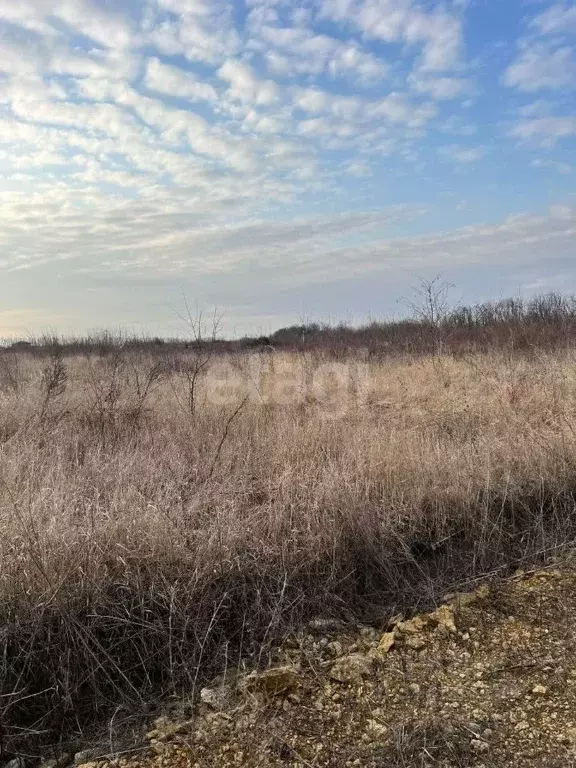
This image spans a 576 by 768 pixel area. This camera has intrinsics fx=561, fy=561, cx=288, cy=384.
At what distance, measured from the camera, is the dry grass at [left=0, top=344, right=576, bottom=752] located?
99.8 inches

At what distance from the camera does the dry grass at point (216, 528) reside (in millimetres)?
2535

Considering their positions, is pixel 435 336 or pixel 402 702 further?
pixel 435 336

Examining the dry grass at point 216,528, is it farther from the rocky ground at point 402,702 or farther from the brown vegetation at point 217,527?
the rocky ground at point 402,702

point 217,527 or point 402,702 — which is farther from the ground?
point 217,527

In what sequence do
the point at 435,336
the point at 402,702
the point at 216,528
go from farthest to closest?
the point at 435,336 → the point at 216,528 → the point at 402,702

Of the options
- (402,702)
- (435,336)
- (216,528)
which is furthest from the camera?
(435,336)

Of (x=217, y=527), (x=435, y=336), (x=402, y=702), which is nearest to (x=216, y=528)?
(x=217, y=527)

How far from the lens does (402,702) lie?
2.20 metres

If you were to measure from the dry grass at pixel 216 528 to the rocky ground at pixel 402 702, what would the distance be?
226 mm

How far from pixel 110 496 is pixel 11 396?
462 centimetres

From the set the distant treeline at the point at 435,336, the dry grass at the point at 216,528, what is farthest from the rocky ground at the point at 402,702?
the distant treeline at the point at 435,336

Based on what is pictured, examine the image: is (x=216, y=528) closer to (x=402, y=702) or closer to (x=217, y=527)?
(x=217, y=527)

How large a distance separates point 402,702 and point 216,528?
56.8 inches

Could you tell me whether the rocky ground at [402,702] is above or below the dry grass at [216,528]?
below
